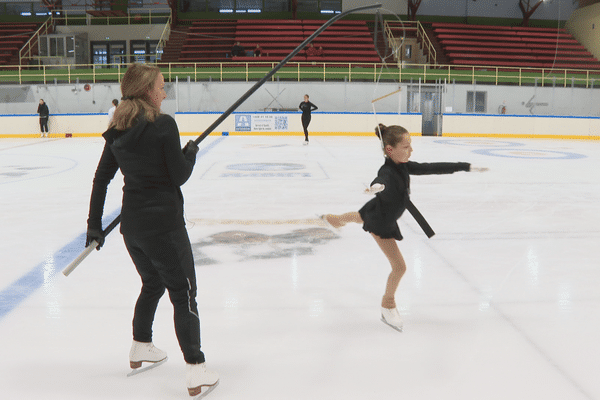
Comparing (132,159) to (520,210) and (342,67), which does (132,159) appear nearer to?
(520,210)

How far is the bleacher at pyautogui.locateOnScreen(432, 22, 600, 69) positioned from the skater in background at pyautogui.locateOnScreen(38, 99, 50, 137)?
18808mm

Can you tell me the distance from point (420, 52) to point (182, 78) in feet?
44.8

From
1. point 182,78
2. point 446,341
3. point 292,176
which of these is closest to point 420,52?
point 182,78

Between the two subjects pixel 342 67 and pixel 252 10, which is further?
pixel 252 10

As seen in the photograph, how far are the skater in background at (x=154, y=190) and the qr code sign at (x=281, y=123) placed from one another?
20.8 m

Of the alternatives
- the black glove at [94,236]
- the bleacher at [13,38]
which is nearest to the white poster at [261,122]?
the bleacher at [13,38]

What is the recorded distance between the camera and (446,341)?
3104 mm

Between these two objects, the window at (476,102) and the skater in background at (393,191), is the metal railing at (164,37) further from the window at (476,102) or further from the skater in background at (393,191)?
the skater in background at (393,191)

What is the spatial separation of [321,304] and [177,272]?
1563 mm

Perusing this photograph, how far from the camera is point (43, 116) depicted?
21.7 m

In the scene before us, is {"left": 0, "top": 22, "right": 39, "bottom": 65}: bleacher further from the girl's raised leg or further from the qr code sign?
the girl's raised leg

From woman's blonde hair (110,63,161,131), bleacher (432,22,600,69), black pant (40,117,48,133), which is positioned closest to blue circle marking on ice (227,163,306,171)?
woman's blonde hair (110,63,161,131)

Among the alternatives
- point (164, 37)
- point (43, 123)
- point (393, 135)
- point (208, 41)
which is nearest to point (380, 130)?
point (393, 135)

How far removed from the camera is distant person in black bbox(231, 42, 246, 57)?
90.6 ft
